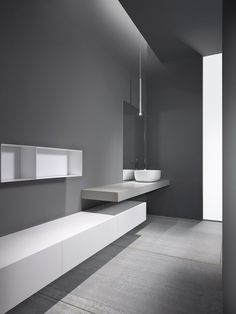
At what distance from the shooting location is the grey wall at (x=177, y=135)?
16.1 ft

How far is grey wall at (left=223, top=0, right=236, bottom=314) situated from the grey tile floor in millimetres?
481

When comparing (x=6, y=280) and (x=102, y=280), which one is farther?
(x=102, y=280)

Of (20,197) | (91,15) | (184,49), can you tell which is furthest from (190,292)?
(184,49)

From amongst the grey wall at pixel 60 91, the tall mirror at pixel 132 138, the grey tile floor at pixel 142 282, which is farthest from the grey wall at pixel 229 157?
the tall mirror at pixel 132 138

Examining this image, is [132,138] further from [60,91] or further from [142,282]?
[142,282]

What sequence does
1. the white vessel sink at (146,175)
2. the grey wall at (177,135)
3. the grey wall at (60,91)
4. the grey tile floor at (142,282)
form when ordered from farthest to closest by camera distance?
the grey wall at (177,135) < the white vessel sink at (146,175) < the grey wall at (60,91) < the grey tile floor at (142,282)

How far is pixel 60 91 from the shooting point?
2670 mm

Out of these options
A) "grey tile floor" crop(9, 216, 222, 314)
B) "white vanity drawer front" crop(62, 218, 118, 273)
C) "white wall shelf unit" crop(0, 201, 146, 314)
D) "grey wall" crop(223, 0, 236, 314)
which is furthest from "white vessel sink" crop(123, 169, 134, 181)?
"grey wall" crop(223, 0, 236, 314)

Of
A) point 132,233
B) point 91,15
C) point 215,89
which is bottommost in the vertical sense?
point 132,233

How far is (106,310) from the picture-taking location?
6.11ft

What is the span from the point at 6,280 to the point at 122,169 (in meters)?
2.87

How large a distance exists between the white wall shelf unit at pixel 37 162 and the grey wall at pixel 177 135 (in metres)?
2.76

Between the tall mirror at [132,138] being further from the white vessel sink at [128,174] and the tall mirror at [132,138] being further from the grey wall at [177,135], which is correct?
the grey wall at [177,135]

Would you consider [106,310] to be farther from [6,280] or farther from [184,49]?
[184,49]
